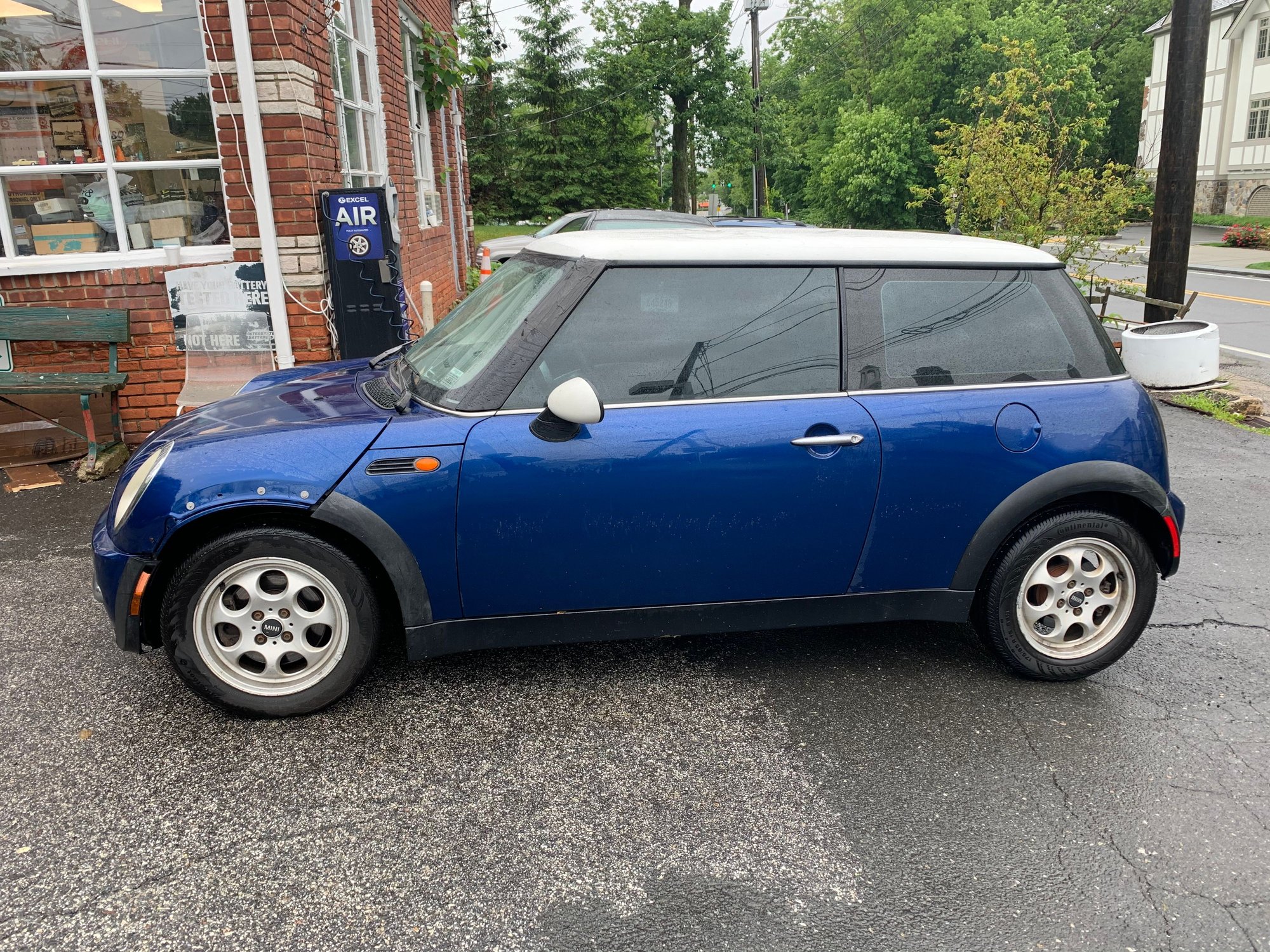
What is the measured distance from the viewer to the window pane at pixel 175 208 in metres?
6.50

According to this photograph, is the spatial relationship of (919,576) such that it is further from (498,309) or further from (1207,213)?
(1207,213)

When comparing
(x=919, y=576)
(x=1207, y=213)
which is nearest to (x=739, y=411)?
(x=919, y=576)

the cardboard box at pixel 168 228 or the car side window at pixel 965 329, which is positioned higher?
the cardboard box at pixel 168 228

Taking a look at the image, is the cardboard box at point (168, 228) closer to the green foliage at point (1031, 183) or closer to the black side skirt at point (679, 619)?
the black side skirt at point (679, 619)

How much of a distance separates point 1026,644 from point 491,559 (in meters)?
2.03

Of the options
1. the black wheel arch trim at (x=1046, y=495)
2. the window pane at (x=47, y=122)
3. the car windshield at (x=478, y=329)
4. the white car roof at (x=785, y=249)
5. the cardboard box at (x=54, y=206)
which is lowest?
the black wheel arch trim at (x=1046, y=495)

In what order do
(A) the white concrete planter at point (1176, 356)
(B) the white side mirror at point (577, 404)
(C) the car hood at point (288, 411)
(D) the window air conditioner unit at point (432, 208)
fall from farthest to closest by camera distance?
1. (D) the window air conditioner unit at point (432, 208)
2. (A) the white concrete planter at point (1176, 356)
3. (C) the car hood at point (288, 411)
4. (B) the white side mirror at point (577, 404)

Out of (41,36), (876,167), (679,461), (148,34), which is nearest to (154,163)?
(148,34)

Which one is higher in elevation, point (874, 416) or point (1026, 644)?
point (874, 416)

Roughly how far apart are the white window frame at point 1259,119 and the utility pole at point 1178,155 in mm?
43062

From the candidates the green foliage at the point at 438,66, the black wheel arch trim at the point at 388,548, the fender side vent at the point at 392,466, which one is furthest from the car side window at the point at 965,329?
the green foliage at the point at 438,66

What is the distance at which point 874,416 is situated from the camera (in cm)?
329

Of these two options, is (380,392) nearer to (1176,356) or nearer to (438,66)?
(1176,356)

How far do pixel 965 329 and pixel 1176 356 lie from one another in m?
6.57
